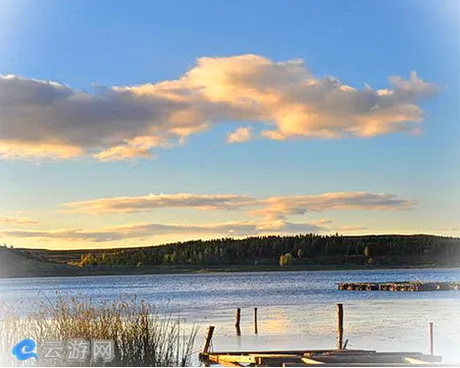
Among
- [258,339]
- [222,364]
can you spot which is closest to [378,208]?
[222,364]

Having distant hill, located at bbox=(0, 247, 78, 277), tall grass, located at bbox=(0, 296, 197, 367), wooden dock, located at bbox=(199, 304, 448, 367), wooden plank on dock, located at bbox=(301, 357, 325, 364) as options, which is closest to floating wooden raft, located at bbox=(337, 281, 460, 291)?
distant hill, located at bbox=(0, 247, 78, 277)

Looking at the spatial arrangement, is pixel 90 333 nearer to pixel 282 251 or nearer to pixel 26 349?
pixel 26 349

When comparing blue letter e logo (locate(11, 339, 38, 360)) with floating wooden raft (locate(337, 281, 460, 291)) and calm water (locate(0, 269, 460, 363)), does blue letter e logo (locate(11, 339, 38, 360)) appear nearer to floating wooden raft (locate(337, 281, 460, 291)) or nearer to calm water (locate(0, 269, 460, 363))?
calm water (locate(0, 269, 460, 363))

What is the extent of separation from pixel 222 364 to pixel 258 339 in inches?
150

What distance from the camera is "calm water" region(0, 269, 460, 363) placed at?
1235 cm

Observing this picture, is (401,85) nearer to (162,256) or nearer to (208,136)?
(208,136)

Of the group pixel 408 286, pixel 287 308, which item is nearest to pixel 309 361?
pixel 287 308

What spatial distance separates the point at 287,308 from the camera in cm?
1852

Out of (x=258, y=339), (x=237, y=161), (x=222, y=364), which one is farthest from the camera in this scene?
(x=258, y=339)

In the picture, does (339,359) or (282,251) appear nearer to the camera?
(339,359)

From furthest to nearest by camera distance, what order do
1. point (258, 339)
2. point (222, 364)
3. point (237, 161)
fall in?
point (258, 339) → point (222, 364) → point (237, 161)

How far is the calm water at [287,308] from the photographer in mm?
12352

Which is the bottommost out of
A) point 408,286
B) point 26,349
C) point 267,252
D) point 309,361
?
point 309,361

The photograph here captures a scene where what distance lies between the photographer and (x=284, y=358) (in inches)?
327
